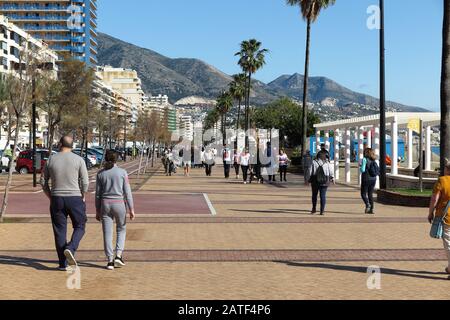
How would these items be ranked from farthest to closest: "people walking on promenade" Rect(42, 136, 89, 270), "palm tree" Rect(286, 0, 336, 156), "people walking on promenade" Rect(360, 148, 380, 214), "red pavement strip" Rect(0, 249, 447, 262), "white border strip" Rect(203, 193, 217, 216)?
"palm tree" Rect(286, 0, 336, 156) < "people walking on promenade" Rect(360, 148, 380, 214) < "white border strip" Rect(203, 193, 217, 216) < "red pavement strip" Rect(0, 249, 447, 262) < "people walking on promenade" Rect(42, 136, 89, 270)

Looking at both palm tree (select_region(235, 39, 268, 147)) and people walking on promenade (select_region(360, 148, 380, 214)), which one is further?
palm tree (select_region(235, 39, 268, 147))

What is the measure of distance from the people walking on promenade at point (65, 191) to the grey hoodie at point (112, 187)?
0.87 ft

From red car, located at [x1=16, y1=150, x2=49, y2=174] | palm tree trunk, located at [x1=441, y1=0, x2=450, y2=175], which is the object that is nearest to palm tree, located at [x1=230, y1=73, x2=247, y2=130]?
red car, located at [x1=16, y1=150, x2=49, y2=174]

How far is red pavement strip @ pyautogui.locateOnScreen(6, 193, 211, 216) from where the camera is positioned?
668 inches

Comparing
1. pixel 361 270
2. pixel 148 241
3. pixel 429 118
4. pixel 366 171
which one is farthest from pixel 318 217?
pixel 429 118

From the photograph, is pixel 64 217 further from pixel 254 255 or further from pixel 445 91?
pixel 445 91

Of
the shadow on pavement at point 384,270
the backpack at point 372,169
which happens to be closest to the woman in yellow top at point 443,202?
the shadow on pavement at point 384,270

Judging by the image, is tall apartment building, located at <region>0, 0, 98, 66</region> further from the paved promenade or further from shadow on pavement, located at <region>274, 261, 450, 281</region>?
shadow on pavement, located at <region>274, 261, 450, 281</region>

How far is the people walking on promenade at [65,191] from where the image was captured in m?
8.66

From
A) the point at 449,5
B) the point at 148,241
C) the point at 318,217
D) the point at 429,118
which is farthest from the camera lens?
the point at 429,118

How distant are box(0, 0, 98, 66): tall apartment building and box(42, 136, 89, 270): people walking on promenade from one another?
127449 millimetres
